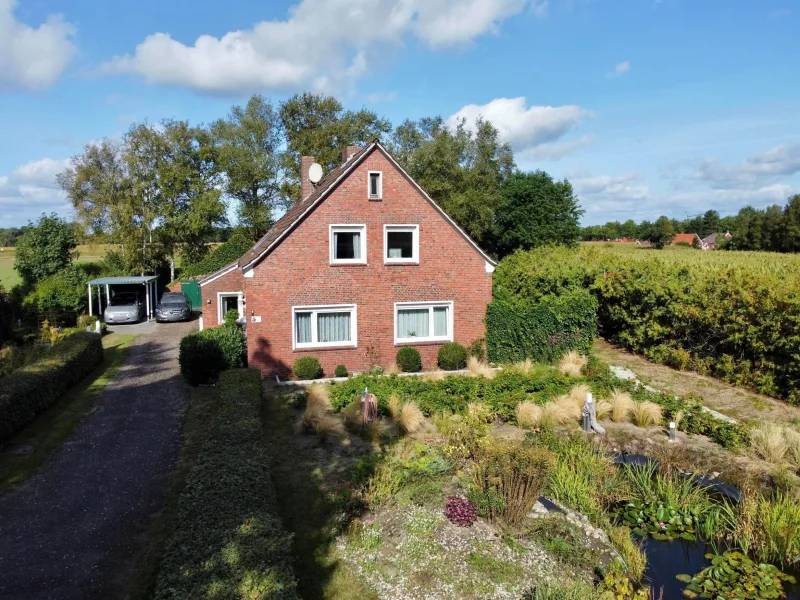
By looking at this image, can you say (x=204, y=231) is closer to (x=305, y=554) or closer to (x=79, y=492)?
(x=79, y=492)

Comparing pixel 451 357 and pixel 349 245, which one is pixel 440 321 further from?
pixel 349 245

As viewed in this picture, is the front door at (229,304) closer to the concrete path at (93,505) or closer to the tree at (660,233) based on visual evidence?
the concrete path at (93,505)

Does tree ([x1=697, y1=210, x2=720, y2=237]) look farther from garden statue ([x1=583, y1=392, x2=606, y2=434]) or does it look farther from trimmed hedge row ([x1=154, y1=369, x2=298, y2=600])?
trimmed hedge row ([x1=154, y1=369, x2=298, y2=600])

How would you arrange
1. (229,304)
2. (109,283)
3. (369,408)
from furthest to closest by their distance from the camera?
(109,283), (229,304), (369,408)

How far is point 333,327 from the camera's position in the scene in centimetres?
1961

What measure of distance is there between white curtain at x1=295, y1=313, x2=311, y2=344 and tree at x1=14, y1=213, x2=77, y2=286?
92.0 feet

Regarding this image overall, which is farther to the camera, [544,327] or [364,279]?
[544,327]

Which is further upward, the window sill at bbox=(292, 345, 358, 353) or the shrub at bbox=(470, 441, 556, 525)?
the window sill at bbox=(292, 345, 358, 353)

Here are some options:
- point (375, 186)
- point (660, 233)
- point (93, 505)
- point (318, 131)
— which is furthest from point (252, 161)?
point (660, 233)

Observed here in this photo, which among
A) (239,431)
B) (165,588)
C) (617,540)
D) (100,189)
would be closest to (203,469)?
(239,431)

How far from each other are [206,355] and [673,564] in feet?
A: 49.6

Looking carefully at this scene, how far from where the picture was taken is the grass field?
48.4m

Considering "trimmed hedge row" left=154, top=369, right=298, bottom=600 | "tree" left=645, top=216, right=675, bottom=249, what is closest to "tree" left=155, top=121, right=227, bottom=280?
"trimmed hedge row" left=154, top=369, right=298, bottom=600

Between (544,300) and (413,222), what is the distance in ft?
20.6
